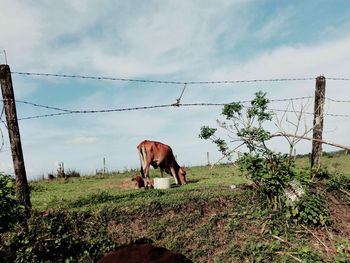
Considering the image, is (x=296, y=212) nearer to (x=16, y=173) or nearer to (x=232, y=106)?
(x=232, y=106)

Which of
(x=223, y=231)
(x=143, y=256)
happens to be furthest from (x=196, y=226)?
(x=143, y=256)

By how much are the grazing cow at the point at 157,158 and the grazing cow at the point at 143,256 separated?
49.1 ft

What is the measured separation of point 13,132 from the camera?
381 inches

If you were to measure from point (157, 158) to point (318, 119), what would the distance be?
24.7 ft

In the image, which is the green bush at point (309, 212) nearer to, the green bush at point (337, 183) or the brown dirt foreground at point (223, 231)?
the brown dirt foreground at point (223, 231)

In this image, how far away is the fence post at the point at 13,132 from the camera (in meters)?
9.59

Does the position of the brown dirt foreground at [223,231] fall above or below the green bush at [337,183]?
below

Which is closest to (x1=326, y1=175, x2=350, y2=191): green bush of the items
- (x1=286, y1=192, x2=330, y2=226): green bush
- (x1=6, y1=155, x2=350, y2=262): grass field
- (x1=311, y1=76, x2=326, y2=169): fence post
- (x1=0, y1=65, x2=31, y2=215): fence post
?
(x1=311, y1=76, x2=326, y2=169): fence post

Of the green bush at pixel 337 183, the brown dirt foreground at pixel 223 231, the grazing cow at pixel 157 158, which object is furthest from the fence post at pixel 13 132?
the grazing cow at pixel 157 158

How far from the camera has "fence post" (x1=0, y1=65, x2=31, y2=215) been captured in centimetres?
959

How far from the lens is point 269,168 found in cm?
1136

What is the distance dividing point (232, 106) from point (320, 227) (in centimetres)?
380

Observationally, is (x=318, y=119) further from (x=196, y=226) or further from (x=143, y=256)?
(x=143, y=256)

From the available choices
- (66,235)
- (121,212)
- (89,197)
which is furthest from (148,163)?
(66,235)
